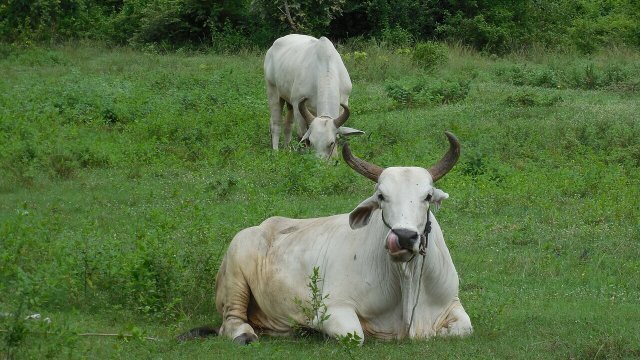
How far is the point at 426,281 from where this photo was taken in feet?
21.3

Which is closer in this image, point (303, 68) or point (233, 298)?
point (233, 298)

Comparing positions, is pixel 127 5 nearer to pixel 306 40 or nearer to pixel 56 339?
pixel 306 40

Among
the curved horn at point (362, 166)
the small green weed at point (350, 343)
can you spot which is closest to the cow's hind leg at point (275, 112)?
the curved horn at point (362, 166)

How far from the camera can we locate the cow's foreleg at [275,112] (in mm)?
15180

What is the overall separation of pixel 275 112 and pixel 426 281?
9464 millimetres

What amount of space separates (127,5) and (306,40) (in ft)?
47.0

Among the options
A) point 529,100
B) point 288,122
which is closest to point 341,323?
point 288,122

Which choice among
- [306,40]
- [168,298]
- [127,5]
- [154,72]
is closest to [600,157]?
[306,40]

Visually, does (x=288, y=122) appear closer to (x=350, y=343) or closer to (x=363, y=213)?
(x=363, y=213)

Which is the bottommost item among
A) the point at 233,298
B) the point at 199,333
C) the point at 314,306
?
the point at 199,333

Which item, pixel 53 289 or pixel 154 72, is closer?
pixel 53 289

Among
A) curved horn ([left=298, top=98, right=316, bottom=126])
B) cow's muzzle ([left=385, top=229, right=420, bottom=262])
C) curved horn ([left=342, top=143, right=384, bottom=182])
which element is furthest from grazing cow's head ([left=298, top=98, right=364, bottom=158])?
cow's muzzle ([left=385, top=229, right=420, bottom=262])

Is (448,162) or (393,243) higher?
(448,162)

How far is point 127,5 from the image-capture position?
29391 mm
